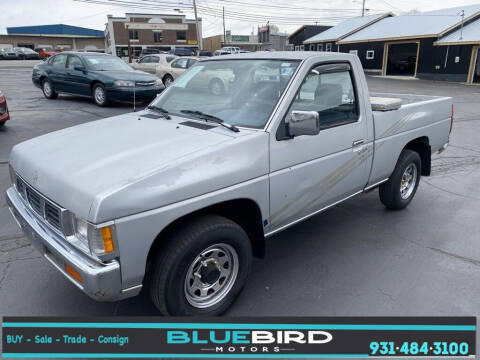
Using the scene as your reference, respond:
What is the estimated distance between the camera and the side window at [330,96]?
344 cm

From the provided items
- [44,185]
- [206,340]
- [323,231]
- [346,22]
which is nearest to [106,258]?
[44,185]

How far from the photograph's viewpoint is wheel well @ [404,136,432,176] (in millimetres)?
4984

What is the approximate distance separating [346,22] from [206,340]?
45.5 meters

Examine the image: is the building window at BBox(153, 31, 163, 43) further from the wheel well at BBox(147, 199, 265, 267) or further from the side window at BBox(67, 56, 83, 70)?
the wheel well at BBox(147, 199, 265, 267)

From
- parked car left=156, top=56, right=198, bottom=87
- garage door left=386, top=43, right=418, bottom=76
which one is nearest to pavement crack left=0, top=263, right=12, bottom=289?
parked car left=156, top=56, right=198, bottom=87

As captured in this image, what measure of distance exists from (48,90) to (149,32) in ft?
178

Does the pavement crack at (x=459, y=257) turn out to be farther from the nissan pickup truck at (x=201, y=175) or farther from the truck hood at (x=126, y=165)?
the truck hood at (x=126, y=165)

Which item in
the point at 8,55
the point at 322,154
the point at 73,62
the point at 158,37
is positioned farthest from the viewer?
the point at 158,37

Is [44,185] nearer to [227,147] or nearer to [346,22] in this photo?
[227,147]

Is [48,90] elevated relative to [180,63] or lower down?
lower down

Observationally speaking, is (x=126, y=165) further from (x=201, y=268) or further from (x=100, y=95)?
(x=100, y=95)

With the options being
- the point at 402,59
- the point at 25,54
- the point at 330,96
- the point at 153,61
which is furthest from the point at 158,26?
A: the point at 330,96

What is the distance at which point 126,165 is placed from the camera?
2.52 m

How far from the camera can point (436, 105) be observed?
195 inches
